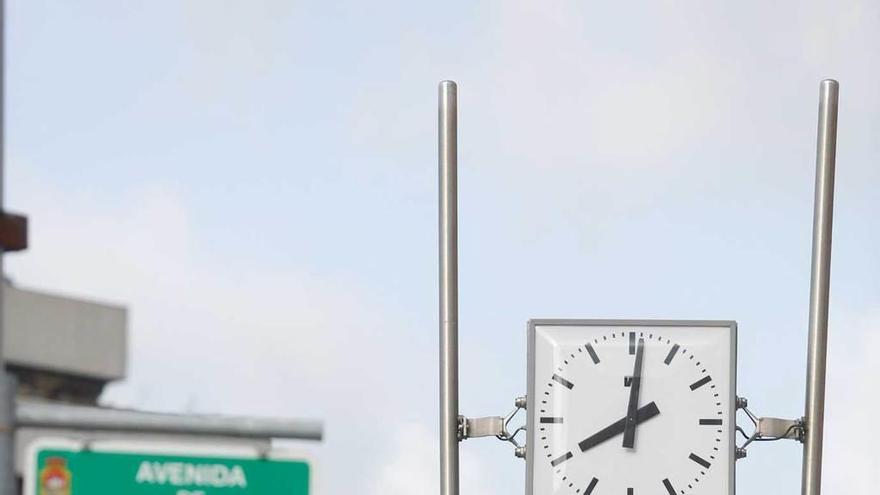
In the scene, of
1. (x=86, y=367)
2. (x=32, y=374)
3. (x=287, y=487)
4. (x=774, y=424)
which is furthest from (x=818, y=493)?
(x=287, y=487)

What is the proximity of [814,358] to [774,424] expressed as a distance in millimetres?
710

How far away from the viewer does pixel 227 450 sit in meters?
6.68

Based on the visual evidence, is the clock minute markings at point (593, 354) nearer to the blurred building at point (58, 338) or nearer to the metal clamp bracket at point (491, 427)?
the metal clamp bracket at point (491, 427)

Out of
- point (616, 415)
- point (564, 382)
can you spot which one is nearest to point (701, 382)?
point (616, 415)

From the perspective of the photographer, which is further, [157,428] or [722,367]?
[722,367]

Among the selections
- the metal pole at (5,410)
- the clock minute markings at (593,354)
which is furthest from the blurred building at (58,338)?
the clock minute markings at (593,354)

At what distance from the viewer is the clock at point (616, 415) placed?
43.0 ft

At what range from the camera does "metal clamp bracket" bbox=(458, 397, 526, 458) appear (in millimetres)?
13297

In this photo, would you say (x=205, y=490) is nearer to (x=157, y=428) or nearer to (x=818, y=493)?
(x=157, y=428)

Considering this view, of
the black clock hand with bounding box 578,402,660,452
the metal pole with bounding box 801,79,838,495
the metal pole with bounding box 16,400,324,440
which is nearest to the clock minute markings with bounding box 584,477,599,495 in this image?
the black clock hand with bounding box 578,402,660,452

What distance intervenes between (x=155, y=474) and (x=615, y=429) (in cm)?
682

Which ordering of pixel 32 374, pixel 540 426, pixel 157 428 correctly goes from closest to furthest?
pixel 157 428 → pixel 32 374 → pixel 540 426

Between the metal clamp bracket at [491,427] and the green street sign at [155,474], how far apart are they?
6609mm

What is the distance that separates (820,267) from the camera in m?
14.4
